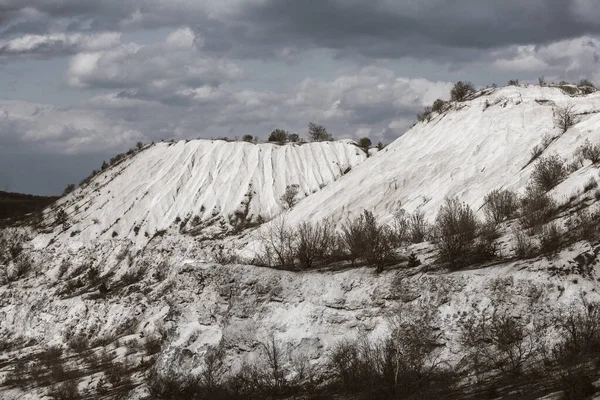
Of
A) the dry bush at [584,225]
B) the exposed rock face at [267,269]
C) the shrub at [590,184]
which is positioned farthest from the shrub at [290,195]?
the dry bush at [584,225]

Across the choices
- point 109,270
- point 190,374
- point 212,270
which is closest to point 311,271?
point 212,270

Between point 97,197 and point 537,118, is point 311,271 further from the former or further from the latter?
point 97,197

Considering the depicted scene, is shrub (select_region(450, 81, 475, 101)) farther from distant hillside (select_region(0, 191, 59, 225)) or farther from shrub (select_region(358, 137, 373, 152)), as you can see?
distant hillside (select_region(0, 191, 59, 225))

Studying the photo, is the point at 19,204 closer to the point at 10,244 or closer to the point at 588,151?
the point at 10,244

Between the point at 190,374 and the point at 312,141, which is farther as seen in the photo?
the point at 312,141

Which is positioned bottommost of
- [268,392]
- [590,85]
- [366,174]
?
[268,392]

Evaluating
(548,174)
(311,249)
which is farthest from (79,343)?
(548,174)
